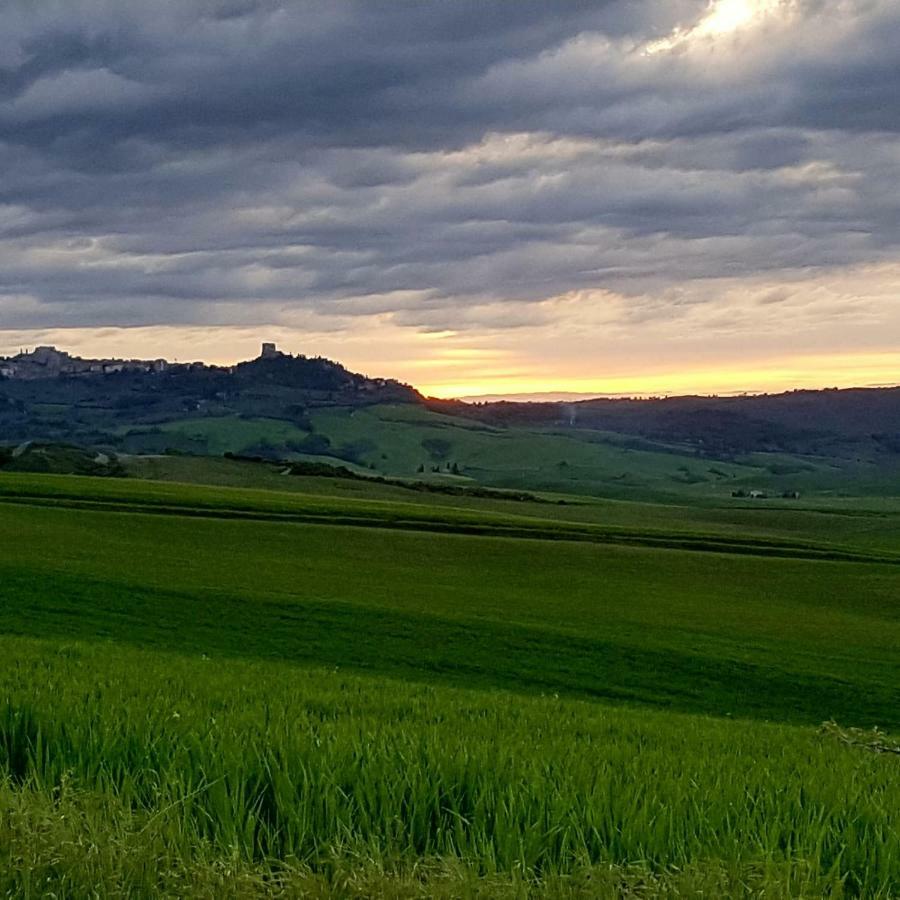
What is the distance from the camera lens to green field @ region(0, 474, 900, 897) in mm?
5461

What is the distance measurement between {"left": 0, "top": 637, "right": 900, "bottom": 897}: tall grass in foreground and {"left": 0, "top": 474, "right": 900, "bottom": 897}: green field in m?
0.02

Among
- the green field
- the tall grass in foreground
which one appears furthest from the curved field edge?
the tall grass in foreground

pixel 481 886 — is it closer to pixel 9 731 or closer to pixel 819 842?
pixel 819 842

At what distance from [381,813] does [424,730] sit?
13.0 feet

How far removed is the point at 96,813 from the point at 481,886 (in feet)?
7.58

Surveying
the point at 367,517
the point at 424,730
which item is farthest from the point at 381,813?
the point at 367,517

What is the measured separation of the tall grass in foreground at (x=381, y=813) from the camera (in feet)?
17.2

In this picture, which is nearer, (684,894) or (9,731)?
(684,894)

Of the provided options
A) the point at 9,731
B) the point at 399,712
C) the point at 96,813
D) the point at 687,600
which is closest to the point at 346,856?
the point at 96,813

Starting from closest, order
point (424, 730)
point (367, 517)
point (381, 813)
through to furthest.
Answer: point (381, 813), point (424, 730), point (367, 517)

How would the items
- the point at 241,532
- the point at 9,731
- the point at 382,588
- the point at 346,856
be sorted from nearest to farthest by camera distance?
the point at 346,856 → the point at 9,731 → the point at 382,588 → the point at 241,532

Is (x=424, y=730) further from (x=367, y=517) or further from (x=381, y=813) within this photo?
(x=367, y=517)

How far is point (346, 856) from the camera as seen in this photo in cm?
562

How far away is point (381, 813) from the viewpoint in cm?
629
